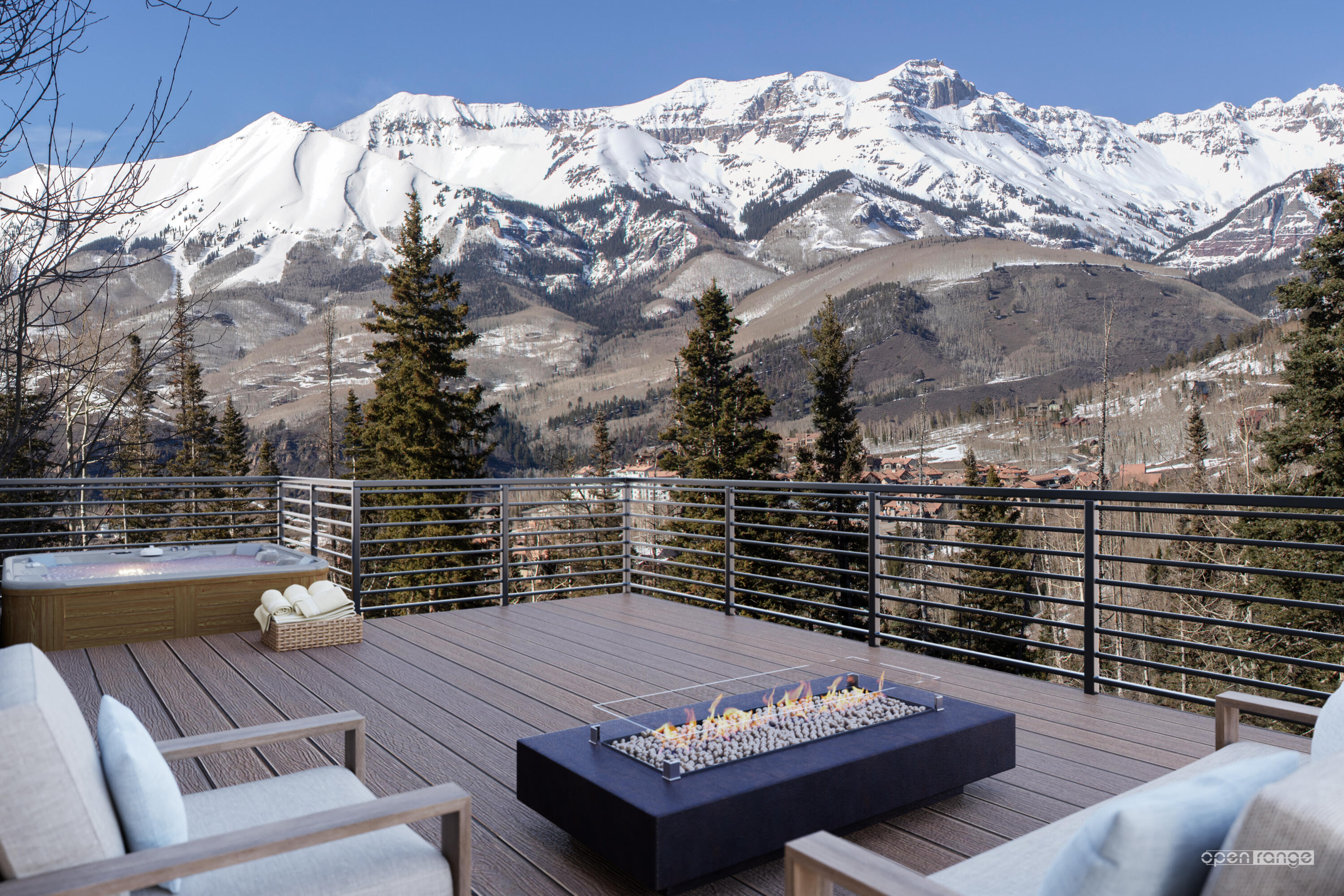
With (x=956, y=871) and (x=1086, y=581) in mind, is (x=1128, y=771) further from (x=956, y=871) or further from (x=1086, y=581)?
(x=956, y=871)

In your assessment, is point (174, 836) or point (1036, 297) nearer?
point (174, 836)

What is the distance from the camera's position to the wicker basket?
472 centimetres

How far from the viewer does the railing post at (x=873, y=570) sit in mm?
4621

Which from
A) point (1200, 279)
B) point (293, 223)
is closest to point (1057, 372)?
point (1200, 279)

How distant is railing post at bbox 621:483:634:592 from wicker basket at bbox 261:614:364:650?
83.9 inches

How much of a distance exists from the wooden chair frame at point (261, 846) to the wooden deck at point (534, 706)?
64 cm

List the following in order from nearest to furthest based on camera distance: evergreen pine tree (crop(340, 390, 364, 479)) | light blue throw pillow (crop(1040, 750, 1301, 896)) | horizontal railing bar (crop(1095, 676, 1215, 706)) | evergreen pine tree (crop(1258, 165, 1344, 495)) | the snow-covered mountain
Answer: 1. light blue throw pillow (crop(1040, 750, 1301, 896))
2. horizontal railing bar (crop(1095, 676, 1215, 706))
3. evergreen pine tree (crop(1258, 165, 1344, 495))
4. evergreen pine tree (crop(340, 390, 364, 479))
5. the snow-covered mountain

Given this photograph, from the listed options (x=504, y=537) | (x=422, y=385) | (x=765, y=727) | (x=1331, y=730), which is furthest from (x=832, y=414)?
(x=1331, y=730)

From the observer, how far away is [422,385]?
21.3 m

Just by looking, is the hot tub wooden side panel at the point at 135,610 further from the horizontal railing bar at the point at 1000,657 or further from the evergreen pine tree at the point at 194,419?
the evergreen pine tree at the point at 194,419

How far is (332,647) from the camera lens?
4844mm

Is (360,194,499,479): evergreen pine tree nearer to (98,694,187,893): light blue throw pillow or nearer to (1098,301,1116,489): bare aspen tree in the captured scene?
(98,694,187,893): light blue throw pillow

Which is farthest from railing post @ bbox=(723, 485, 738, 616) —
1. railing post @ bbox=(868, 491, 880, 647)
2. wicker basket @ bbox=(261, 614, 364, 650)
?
wicker basket @ bbox=(261, 614, 364, 650)

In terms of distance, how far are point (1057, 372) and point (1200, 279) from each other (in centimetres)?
3019
